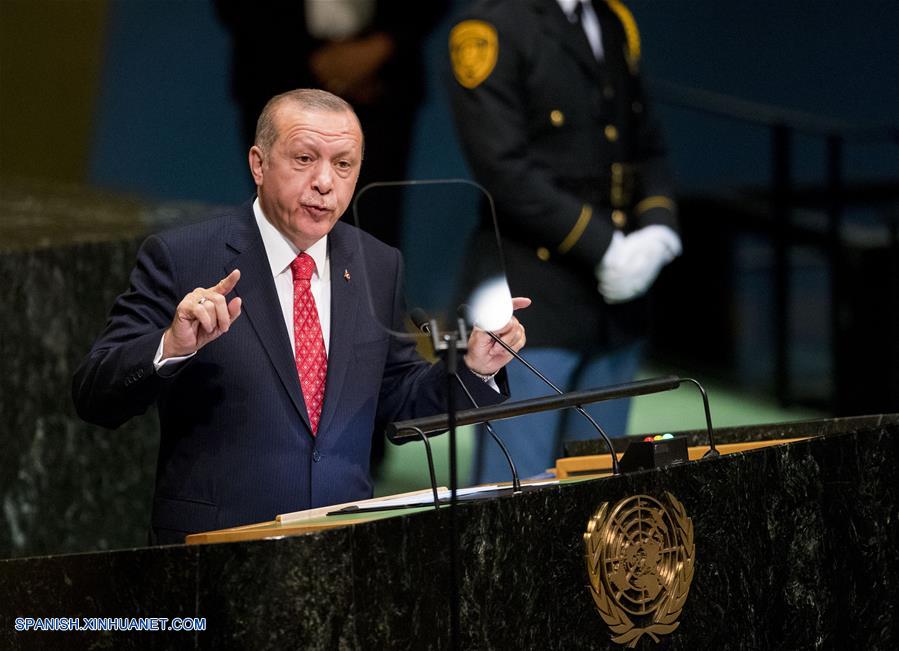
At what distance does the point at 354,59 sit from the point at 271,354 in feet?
8.39

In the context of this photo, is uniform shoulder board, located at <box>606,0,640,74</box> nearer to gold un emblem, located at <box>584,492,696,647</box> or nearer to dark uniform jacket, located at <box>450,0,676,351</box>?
dark uniform jacket, located at <box>450,0,676,351</box>

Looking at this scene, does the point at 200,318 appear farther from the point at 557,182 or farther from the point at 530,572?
the point at 557,182

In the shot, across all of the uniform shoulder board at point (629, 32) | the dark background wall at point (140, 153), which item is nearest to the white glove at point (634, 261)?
the dark background wall at point (140, 153)

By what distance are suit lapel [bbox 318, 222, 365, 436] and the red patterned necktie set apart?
23 millimetres

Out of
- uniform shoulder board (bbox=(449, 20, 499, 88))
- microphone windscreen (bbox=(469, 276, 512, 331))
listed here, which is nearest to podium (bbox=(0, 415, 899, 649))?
microphone windscreen (bbox=(469, 276, 512, 331))

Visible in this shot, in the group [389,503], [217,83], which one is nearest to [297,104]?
[389,503]

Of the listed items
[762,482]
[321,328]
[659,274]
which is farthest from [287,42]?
[762,482]

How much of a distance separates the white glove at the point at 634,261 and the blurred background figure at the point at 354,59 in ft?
3.00

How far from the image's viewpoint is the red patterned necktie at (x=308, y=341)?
268cm

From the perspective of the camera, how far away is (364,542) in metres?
1.89

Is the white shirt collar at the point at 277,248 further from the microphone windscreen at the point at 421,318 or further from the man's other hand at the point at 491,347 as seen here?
the microphone windscreen at the point at 421,318

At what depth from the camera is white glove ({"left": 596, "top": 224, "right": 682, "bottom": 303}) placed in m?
4.29

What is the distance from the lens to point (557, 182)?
422 cm

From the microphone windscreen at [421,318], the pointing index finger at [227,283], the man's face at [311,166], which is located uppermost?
the man's face at [311,166]
